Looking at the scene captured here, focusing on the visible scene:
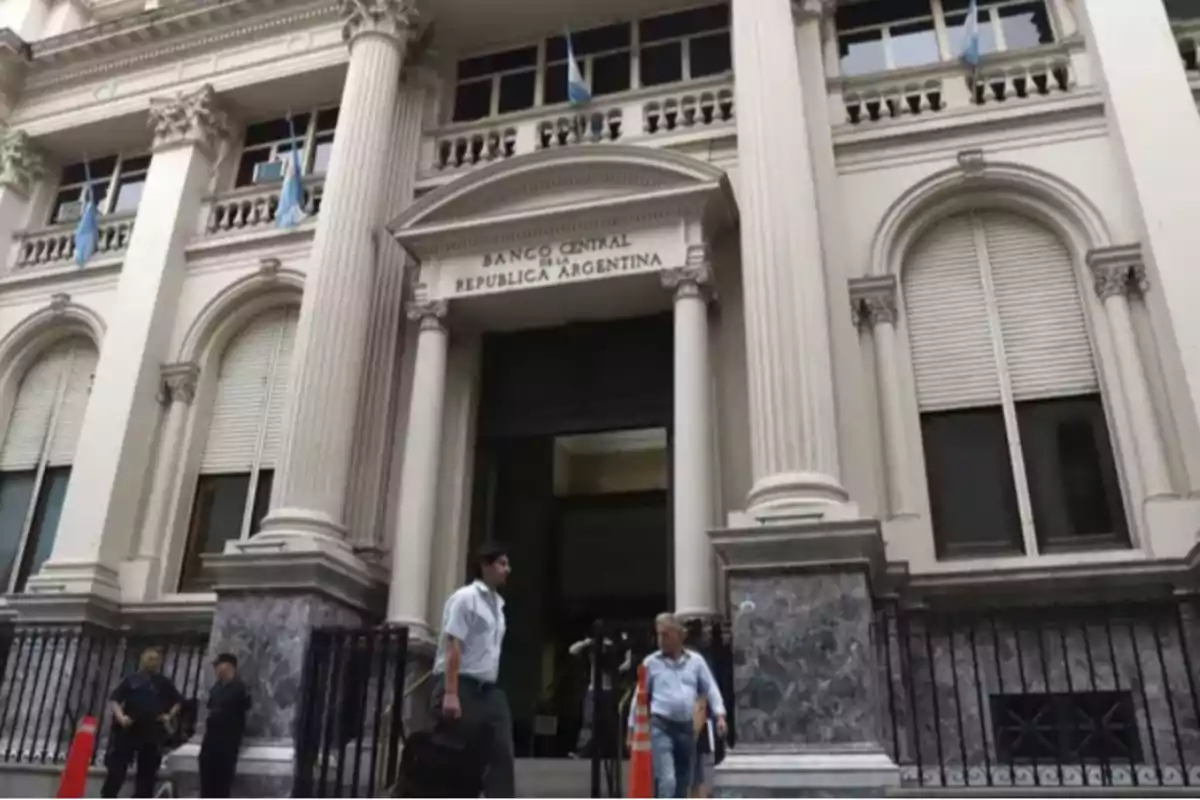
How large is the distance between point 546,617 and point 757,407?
4812 mm

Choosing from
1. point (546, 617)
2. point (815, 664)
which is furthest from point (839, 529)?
point (546, 617)

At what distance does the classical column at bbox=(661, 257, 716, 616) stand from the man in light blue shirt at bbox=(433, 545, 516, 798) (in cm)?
341

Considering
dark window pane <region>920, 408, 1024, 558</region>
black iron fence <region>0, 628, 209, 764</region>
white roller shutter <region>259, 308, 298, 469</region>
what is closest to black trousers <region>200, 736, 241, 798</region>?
black iron fence <region>0, 628, 209, 764</region>

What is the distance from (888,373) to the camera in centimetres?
991

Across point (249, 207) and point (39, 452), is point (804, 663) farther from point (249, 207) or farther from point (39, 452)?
point (39, 452)

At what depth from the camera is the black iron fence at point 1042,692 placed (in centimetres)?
771

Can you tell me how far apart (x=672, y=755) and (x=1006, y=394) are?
Answer: 5.59m

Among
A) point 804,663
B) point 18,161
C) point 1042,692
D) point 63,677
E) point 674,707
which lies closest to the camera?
point 674,707

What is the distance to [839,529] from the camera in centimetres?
782

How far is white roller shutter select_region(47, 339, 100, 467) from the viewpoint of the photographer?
13.4 m

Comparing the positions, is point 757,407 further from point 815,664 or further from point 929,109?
point 929,109

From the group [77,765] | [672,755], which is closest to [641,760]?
[672,755]

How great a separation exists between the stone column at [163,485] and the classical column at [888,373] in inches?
340

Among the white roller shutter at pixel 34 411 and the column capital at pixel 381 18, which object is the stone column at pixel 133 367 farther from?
the column capital at pixel 381 18
